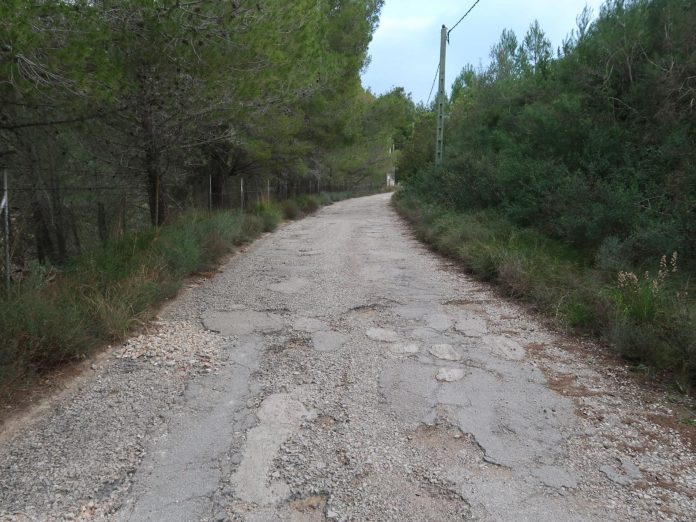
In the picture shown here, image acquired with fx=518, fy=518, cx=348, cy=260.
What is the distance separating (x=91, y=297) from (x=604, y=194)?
773 centimetres

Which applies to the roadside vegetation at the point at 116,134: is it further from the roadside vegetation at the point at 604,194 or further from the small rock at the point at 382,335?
the roadside vegetation at the point at 604,194

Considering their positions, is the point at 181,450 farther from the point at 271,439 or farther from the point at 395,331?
the point at 395,331

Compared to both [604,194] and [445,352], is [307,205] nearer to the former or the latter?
[604,194]

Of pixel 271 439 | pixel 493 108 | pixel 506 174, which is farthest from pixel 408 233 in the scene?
pixel 271 439

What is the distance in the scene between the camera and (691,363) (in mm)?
4055

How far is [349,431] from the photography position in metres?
3.27

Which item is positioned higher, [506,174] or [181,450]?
[506,174]

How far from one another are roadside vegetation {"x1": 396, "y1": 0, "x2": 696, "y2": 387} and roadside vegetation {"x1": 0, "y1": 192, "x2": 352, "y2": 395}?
14.5ft

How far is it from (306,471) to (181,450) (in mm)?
777

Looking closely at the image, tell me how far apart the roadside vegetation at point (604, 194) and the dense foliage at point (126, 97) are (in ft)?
14.5

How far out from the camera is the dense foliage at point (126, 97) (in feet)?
15.8

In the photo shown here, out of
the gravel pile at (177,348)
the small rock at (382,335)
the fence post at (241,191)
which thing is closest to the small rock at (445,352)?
the small rock at (382,335)

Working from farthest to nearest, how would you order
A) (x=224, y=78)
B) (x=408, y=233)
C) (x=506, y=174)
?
(x=408, y=233) → (x=506, y=174) → (x=224, y=78)

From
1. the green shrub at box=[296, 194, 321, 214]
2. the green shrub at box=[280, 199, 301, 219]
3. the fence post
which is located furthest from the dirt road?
the green shrub at box=[296, 194, 321, 214]
